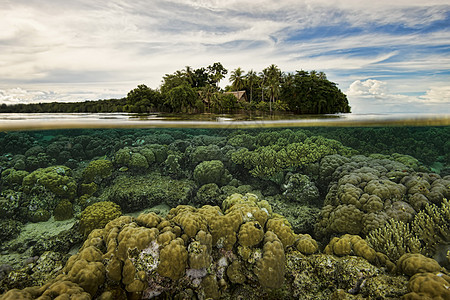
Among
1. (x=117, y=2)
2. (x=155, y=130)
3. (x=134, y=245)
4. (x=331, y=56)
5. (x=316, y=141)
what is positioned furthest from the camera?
(x=155, y=130)

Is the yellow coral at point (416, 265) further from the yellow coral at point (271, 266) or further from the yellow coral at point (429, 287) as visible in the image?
the yellow coral at point (271, 266)

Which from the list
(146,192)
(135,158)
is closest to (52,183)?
(135,158)

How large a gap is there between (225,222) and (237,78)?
2545cm

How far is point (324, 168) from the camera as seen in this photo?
8.98 meters

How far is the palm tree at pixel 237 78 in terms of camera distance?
28.3m

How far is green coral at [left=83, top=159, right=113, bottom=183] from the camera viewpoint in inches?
397

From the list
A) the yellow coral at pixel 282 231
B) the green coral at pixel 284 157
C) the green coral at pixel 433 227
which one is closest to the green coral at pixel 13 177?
the green coral at pixel 284 157

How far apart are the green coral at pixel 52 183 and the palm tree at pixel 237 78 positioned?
2232 cm

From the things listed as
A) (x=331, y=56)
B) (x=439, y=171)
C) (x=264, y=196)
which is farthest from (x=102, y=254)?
(x=439, y=171)

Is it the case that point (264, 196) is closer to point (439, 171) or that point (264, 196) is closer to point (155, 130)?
point (439, 171)

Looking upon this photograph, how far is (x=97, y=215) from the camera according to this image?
7738 mm

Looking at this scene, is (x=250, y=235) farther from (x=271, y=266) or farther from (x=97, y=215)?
(x=97, y=215)

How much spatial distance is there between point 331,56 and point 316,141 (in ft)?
15.0

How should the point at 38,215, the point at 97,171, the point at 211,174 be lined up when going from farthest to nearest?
the point at 97,171, the point at 211,174, the point at 38,215
